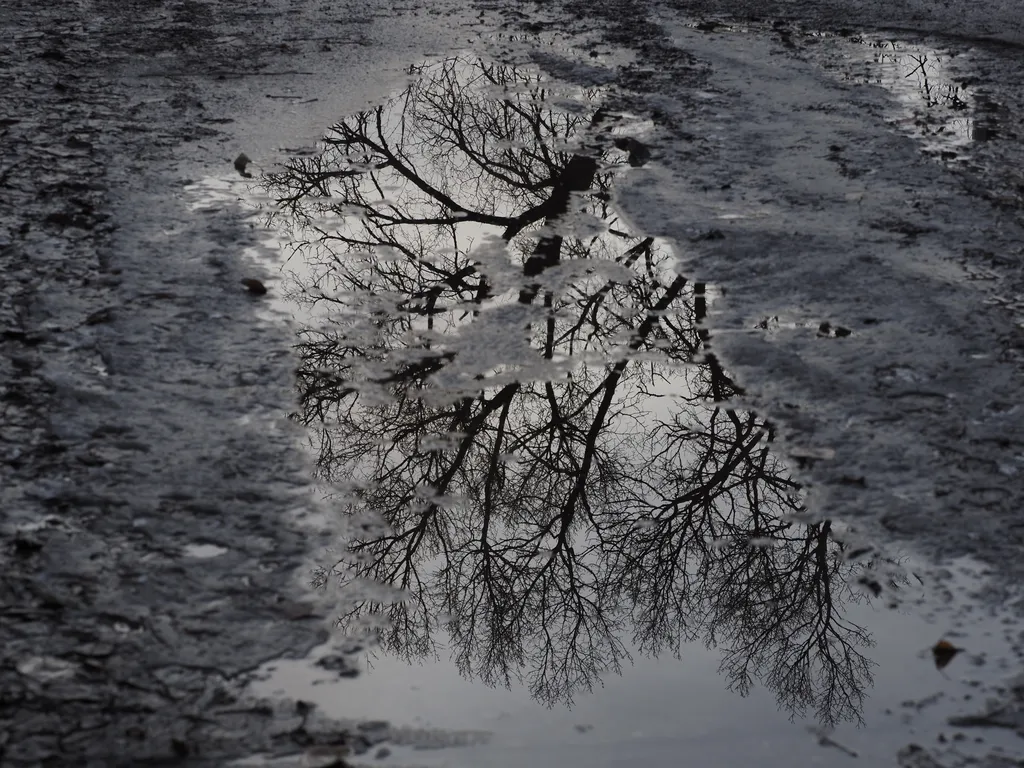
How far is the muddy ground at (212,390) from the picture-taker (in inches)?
98.0

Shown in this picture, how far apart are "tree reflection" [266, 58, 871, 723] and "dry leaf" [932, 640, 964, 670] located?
0.17 m

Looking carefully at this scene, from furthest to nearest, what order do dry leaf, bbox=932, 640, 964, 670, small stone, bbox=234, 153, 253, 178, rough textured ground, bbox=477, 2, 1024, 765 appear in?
small stone, bbox=234, 153, 253, 178 < rough textured ground, bbox=477, 2, 1024, 765 < dry leaf, bbox=932, 640, 964, 670

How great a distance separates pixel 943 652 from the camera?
2643mm

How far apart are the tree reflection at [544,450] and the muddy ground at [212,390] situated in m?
0.19

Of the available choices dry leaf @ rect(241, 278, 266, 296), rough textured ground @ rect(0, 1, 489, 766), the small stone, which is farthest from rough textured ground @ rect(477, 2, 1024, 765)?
the small stone

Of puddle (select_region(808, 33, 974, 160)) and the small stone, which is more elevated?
puddle (select_region(808, 33, 974, 160))

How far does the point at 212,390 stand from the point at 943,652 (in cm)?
235

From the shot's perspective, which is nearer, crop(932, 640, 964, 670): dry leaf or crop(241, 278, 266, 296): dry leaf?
crop(932, 640, 964, 670): dry leaf

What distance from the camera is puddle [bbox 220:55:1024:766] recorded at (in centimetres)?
250

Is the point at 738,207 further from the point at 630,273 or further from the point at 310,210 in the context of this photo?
the point at 310,210

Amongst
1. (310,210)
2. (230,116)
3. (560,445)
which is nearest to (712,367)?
(560,445)

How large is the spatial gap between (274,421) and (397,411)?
398mm

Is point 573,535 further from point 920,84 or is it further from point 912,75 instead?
point 912,75

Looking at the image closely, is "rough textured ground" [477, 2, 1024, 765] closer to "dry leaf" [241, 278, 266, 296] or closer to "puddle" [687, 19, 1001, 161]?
"puddle" [687, 19, 1001, 161]
